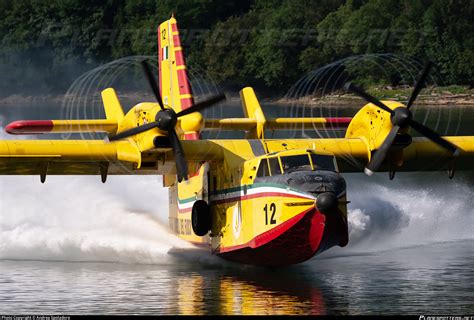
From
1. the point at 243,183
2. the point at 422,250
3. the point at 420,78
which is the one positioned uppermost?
the point at 420,78

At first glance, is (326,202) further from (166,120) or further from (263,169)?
(166,120)

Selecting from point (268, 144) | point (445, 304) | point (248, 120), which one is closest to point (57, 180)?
point (248, 120)

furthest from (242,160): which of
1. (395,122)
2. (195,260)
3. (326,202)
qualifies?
(326,202)

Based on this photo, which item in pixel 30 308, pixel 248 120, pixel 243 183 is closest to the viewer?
pixel 30 308

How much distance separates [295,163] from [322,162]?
1.82 ft

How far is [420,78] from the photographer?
83.0 feet

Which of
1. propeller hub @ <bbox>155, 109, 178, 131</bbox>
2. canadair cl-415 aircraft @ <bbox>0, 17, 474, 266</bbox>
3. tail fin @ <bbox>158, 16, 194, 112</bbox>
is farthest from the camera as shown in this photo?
tail fin @ <bbox>158, 16, 194, 112</bbox>

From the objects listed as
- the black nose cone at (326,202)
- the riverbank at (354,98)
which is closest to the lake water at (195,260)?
the black nose cone at (326,202)

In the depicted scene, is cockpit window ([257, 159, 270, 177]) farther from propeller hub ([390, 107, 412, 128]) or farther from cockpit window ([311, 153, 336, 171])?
propeller hub ([390, 107, 412, 128])

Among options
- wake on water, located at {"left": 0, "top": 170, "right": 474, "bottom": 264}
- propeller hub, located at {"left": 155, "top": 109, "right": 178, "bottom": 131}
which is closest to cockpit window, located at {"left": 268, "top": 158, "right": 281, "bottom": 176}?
propeller hub, located at {"left": 155, "top": 109, "right": 178, "bottom": 131}

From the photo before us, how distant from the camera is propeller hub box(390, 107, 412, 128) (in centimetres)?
2550

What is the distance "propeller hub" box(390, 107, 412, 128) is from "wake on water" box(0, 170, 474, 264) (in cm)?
457

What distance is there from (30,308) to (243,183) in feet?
18.6

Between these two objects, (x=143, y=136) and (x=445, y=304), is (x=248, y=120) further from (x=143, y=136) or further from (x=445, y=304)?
(x=445, y=304)
